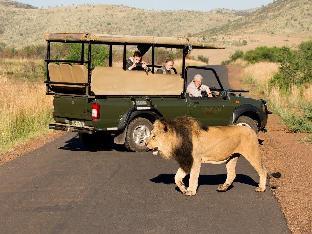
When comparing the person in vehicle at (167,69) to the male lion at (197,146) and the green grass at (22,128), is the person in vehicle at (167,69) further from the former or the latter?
the male lion at (197,146)

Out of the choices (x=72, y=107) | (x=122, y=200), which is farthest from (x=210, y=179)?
(x=72, y=107)

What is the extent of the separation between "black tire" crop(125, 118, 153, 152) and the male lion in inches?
156

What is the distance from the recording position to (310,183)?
1008 cm

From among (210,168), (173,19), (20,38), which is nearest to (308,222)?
(210,168)

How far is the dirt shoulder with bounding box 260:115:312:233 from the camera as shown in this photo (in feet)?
26.1

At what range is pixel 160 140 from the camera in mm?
8469

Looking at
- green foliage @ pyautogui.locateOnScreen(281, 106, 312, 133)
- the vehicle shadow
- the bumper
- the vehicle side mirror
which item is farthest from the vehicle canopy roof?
green foliage @ pyautogui.locateOnScreen(281, 106, 312, 133)

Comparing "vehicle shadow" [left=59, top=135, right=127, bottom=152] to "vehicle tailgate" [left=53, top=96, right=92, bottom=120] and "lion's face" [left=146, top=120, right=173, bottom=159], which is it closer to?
"vehicle tailgate" [left=53, top=96, right=92, bottom=120]

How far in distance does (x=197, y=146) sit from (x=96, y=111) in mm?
4000

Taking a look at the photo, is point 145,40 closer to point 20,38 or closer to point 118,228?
point 118,228

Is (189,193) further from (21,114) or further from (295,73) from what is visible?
(295,73)

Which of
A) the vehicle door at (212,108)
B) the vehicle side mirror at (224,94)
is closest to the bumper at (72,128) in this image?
the vehicle door at (212,108)

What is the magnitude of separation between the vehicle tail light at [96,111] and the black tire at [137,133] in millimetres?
787

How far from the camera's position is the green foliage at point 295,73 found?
30.0 m
